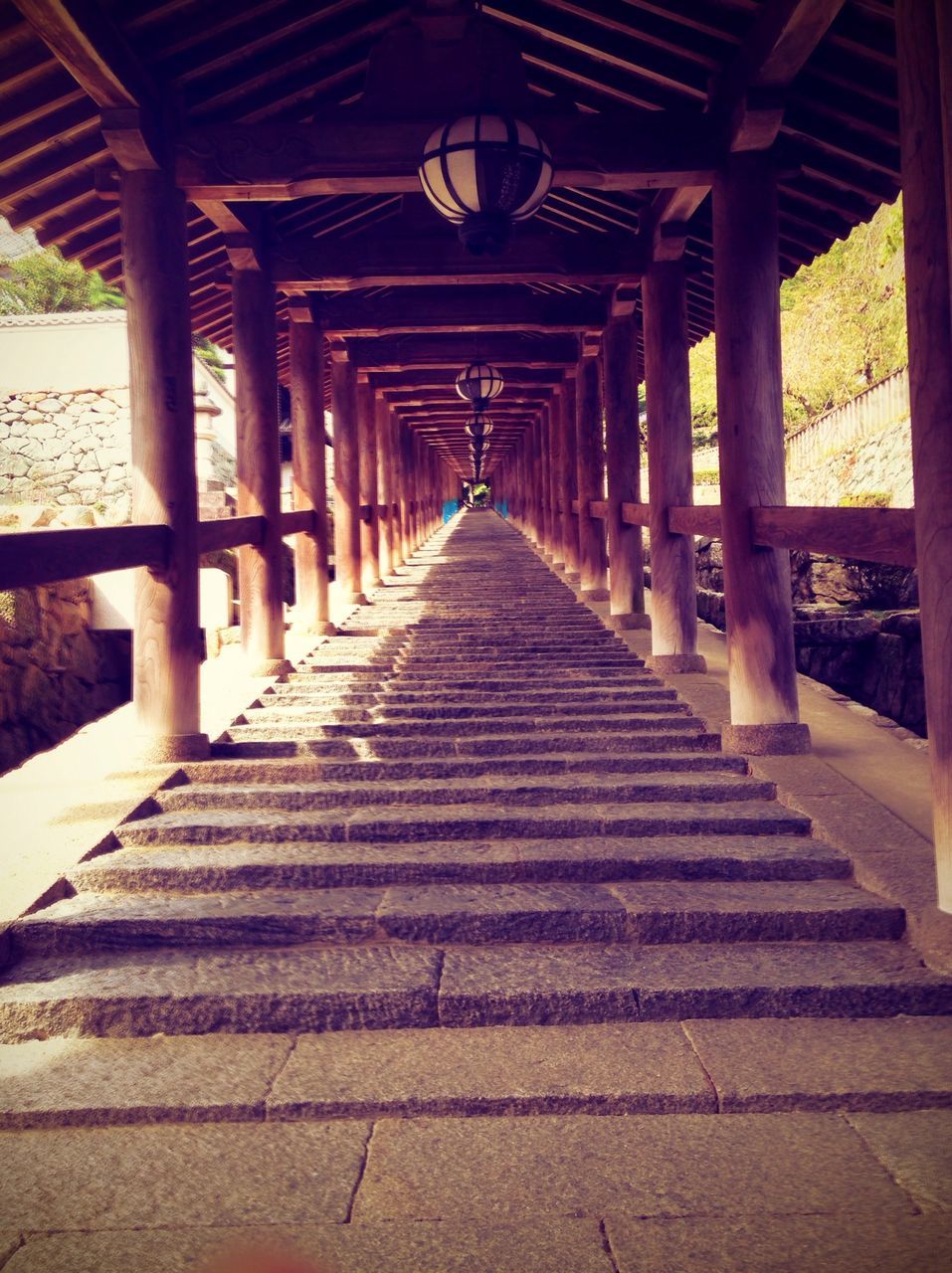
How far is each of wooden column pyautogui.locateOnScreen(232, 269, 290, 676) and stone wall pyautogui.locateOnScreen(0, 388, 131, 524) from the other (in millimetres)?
14625

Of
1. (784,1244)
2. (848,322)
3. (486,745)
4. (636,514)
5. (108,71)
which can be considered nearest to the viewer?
(784,1244)

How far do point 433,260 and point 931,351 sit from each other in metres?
6.02

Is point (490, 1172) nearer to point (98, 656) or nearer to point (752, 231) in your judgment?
point (752, 231)

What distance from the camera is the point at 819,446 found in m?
27.6

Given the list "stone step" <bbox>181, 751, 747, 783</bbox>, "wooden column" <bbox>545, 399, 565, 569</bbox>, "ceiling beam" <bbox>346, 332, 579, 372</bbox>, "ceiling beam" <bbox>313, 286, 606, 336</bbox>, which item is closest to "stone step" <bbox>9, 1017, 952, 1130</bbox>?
"stone step" <bbox>181, 751, 747, 783</bbox>

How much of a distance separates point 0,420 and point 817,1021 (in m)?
22.5

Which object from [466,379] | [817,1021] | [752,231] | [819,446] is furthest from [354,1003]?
[819,446]

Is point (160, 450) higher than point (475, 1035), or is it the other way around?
point (160, 450)

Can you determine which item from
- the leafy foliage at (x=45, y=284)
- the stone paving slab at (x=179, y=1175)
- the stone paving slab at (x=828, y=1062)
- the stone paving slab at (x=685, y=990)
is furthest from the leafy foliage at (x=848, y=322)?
the stone paving slab at (x=179, y=1175)

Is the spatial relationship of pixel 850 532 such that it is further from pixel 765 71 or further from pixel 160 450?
pixel 160 450

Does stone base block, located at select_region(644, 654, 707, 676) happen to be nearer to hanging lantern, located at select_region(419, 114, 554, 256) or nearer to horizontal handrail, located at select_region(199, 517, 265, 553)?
horizontal handrail, located at select_region(199, 517, 265, 553)

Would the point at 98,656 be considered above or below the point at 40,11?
below

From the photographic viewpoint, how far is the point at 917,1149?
2.69 meters

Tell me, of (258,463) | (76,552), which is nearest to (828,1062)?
(76,552)
